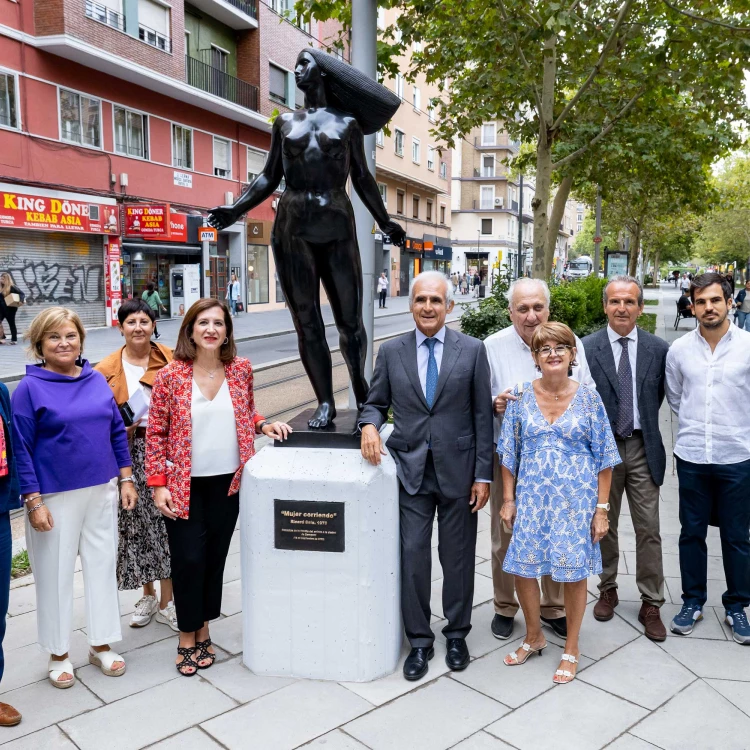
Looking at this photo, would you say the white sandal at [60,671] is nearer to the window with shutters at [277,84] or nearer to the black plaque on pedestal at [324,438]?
the black plaque on pedestal at [324,438]

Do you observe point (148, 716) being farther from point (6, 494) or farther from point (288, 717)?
point (6, 494)

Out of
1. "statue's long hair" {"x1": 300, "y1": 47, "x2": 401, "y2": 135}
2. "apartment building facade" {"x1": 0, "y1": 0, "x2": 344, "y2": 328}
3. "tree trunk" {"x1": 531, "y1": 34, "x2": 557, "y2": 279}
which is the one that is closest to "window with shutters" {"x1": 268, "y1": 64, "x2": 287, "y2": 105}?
"apartment building facade" {"x1": 0, "y1": 0, "x2": 344, "y2": 328}

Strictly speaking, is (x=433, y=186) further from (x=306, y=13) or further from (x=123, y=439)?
(x=123, y=439)

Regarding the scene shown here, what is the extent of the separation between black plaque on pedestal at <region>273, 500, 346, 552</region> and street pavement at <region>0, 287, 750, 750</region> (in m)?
0.71

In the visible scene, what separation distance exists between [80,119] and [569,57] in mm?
13970

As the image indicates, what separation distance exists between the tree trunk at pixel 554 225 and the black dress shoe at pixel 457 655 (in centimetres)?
1094

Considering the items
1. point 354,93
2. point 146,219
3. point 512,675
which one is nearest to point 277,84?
point 146,219

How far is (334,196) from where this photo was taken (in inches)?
155

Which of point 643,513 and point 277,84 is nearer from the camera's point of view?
point 643,513

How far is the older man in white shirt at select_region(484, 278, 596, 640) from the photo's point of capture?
3.98m

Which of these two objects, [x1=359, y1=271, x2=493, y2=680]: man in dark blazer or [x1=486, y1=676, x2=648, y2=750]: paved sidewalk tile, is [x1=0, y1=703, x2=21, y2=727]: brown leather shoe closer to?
[x1=359, y1=271, x2=493, y2=680]: man in dark blazer

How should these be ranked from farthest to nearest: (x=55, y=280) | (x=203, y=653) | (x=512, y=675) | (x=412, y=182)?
(x=412, y=182) → (x=55, y=280) → (x=203, y=653) → (x=512, y=675)

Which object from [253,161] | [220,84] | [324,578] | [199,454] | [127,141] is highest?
[220,84]

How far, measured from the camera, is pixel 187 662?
379 centimetres
